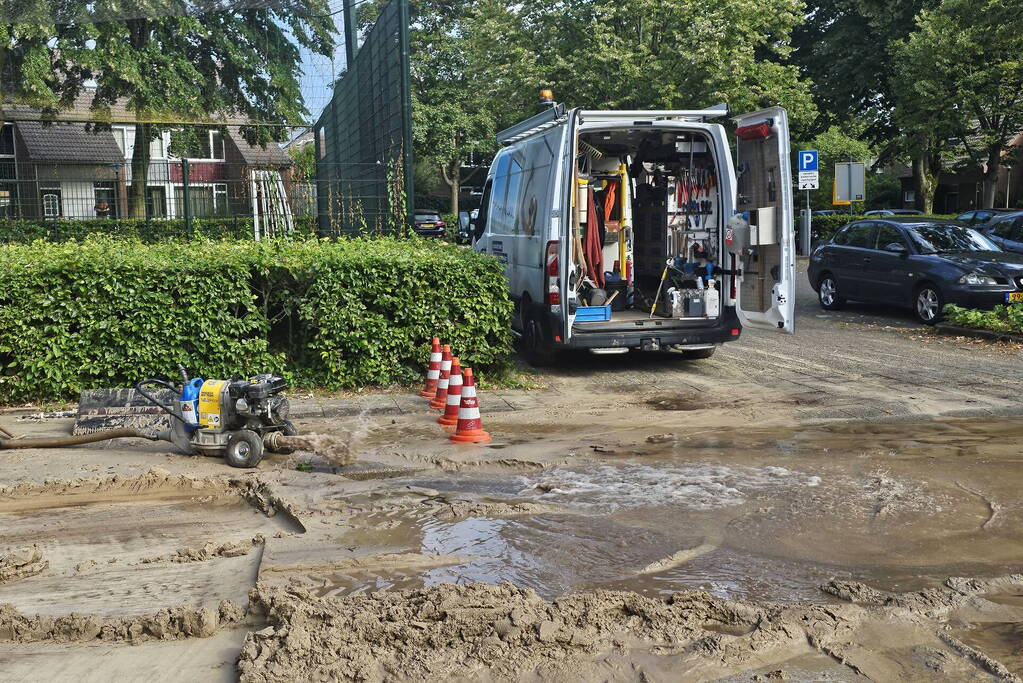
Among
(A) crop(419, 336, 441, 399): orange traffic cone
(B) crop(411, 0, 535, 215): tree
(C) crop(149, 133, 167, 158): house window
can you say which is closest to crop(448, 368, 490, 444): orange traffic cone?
(A) crop(419, 336, 441, 399): orange traffic cone

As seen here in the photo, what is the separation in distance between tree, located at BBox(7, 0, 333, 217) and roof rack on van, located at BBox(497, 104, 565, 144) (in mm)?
4313

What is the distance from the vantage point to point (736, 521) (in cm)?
579

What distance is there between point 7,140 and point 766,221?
1370cm

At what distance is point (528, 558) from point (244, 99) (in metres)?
14.3

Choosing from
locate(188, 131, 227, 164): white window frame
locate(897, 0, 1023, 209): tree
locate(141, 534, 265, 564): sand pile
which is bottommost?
locate(141, 534, 265, 564): sand pile

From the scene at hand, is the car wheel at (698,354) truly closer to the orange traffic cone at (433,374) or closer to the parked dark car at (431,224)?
the orange traffic cone at (433,374)

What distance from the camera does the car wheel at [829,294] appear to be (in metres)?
17.2

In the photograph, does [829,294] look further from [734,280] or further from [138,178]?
[138,178]

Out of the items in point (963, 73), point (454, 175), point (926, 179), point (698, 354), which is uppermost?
point (963, 73)

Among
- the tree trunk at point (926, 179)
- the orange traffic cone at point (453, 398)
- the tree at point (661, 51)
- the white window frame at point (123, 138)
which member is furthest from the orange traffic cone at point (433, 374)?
the tree trunk at point (926, 179)

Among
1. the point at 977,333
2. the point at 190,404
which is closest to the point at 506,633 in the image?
the point at 190,404

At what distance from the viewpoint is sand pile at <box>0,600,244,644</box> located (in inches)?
171

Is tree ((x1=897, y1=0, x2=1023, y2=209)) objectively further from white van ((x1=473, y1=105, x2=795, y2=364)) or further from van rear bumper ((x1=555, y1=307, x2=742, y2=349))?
van rear bumper ((x1=555, y1=307, x2=742, y2=349))

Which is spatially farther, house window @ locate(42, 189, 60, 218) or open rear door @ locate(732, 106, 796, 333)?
house window @ locate(42, 189, 60, 218)
